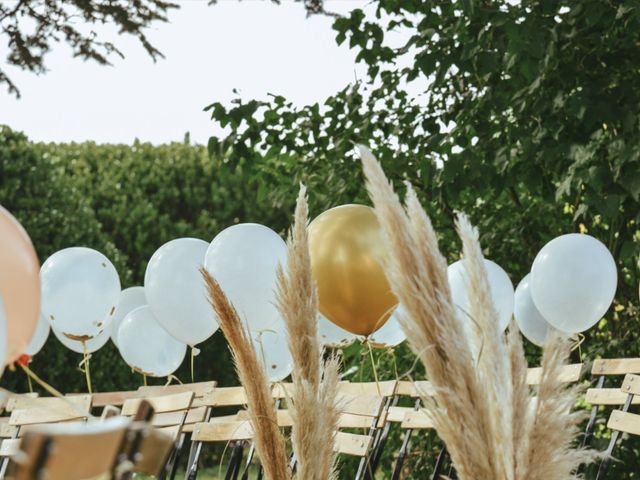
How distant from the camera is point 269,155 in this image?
566cm

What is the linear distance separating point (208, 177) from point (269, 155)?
4.31m

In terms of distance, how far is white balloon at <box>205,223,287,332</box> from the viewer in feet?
13.5

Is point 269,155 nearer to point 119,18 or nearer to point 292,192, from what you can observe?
point 292,192

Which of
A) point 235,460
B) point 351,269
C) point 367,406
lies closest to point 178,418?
point 235,460

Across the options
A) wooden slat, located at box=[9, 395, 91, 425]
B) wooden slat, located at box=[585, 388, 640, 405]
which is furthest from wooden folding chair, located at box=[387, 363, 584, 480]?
wooden slat, located at box=[9, 395, 91, 425]

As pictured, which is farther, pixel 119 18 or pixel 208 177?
pixel 208 177

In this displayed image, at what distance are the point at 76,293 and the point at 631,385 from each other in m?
2.44

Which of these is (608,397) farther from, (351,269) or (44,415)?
(44,415)

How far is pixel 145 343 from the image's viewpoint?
222 inches

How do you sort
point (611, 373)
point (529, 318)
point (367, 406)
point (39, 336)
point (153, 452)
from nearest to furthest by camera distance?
1. point (153, 452)
2. point (367, 406)
3. point (611, 373)
4. point (529, 318)
5. point (39, 336)

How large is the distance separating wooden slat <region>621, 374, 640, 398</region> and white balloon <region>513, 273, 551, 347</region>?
0.81 metres

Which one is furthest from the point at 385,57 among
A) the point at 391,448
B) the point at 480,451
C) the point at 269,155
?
the point at 480,451

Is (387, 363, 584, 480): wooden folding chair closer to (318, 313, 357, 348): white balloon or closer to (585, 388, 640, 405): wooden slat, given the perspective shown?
(585, 388, 640, 405): wooden slat

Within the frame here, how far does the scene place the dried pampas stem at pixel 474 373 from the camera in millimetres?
1951
